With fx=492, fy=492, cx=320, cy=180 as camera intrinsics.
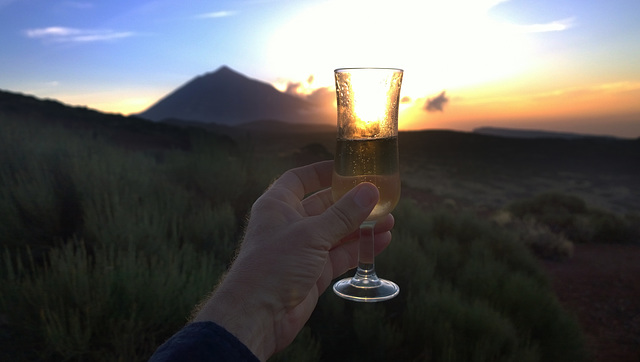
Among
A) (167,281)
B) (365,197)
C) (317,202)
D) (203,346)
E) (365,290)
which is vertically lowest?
(167,281)

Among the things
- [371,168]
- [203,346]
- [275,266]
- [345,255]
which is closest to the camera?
[203,346]

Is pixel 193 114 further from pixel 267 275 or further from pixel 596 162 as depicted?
pixel 267 275

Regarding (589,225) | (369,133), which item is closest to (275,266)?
(369,133)

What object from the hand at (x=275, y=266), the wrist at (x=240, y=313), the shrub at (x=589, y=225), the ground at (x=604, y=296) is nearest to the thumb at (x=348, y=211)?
the hand at (x=275, y=266)

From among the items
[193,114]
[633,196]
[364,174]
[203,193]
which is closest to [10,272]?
[364,174]

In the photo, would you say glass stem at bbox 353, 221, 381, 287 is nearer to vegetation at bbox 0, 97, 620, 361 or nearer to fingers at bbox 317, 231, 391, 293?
fingers at bbox 317, 231, 391, 293

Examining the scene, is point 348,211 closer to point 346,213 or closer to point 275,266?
point 346,213
